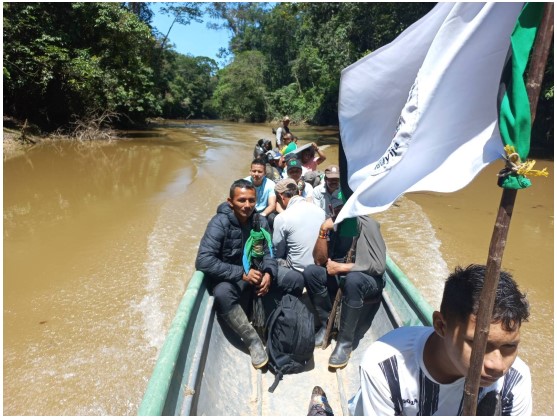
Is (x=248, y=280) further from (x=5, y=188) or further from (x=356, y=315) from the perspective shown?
(x=5, y=188)

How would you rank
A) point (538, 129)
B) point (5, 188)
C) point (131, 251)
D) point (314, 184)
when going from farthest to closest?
1. point (538, 129)
2. point (5, 188)
3. point (131, 251)
4. point (314, 184)

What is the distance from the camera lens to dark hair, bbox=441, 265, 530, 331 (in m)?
1.22

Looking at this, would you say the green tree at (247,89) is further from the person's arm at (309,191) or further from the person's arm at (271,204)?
the person's arm at (271,204)

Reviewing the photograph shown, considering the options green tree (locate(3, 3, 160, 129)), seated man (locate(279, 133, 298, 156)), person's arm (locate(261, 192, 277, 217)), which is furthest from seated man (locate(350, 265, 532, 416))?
green tree (locate(3, 3, 160, 129))

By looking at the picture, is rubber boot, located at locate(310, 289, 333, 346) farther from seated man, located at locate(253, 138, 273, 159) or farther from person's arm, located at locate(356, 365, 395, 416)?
seated man, located at locate(253, 138, 273, 159)

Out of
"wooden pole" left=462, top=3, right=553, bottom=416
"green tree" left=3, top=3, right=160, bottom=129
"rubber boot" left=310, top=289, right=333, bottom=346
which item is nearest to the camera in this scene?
"wooden pole" left=462, top=3, right=553, bottom=416

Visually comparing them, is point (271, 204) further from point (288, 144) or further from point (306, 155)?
point (288, 144)

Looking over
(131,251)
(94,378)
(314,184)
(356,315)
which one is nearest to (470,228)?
(314,184)

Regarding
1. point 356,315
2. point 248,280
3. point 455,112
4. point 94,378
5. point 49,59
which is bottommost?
point 94,378

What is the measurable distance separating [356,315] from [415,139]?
1.89 metres

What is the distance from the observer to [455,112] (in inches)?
56.1

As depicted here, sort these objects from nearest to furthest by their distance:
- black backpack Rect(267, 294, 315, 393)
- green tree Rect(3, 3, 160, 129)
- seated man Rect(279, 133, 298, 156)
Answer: black backpack Rect(267, 294, 315, 393)
seated man Rect(279, 133, 298, 156)
green tree Rect(3, 3, 160, 129)

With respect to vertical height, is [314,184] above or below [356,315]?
above

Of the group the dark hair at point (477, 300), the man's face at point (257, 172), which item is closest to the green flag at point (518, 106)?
the dark hair at point (477, 300)
